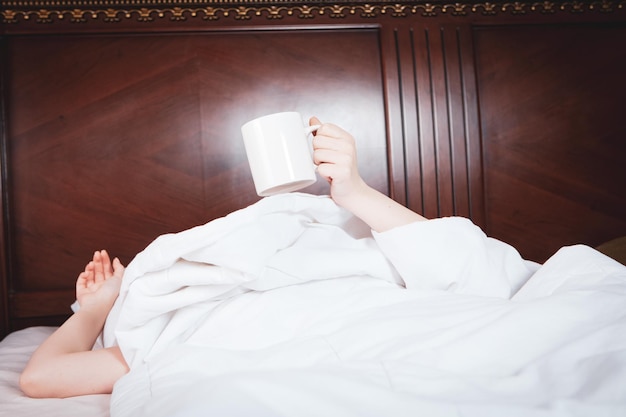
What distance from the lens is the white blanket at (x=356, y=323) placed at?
444 mm

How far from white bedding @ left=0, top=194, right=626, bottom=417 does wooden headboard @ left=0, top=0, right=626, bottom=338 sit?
0.66 metres

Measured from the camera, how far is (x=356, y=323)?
65 cm

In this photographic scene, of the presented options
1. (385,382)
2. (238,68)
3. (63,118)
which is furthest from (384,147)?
(385,382)

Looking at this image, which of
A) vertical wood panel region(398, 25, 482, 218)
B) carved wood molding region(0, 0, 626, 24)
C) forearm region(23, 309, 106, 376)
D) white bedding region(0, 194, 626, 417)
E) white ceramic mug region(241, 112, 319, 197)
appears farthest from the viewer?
vertical wood panel region(398, 25, 482, 218)

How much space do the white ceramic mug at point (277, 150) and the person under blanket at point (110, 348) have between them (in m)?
0.12

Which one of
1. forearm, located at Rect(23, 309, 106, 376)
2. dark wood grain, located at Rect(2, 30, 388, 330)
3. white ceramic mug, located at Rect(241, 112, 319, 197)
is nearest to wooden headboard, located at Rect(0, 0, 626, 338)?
dark wood grain, located at Rect(2, 30, 388, 330)

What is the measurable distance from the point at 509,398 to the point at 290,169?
0.36 metres

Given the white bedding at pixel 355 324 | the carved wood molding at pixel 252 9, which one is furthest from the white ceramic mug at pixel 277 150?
the carved wood molding at pixel 252 9

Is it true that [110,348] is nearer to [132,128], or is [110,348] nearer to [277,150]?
[277,150]

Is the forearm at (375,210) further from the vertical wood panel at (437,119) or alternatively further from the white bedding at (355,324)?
the vertical wood panel at (437,119)

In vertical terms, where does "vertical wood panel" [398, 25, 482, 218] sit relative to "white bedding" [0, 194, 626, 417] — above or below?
above

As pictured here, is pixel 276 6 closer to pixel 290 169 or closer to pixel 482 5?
pixel 482 5

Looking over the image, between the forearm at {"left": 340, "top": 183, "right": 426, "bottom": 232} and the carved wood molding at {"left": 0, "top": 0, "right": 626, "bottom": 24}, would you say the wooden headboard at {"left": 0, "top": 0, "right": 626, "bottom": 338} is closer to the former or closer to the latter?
the carved wood molding at {"left": 0, "top": 0, "right": 626, "bottom": 24}

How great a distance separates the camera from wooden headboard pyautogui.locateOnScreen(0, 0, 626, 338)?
1446 mm
